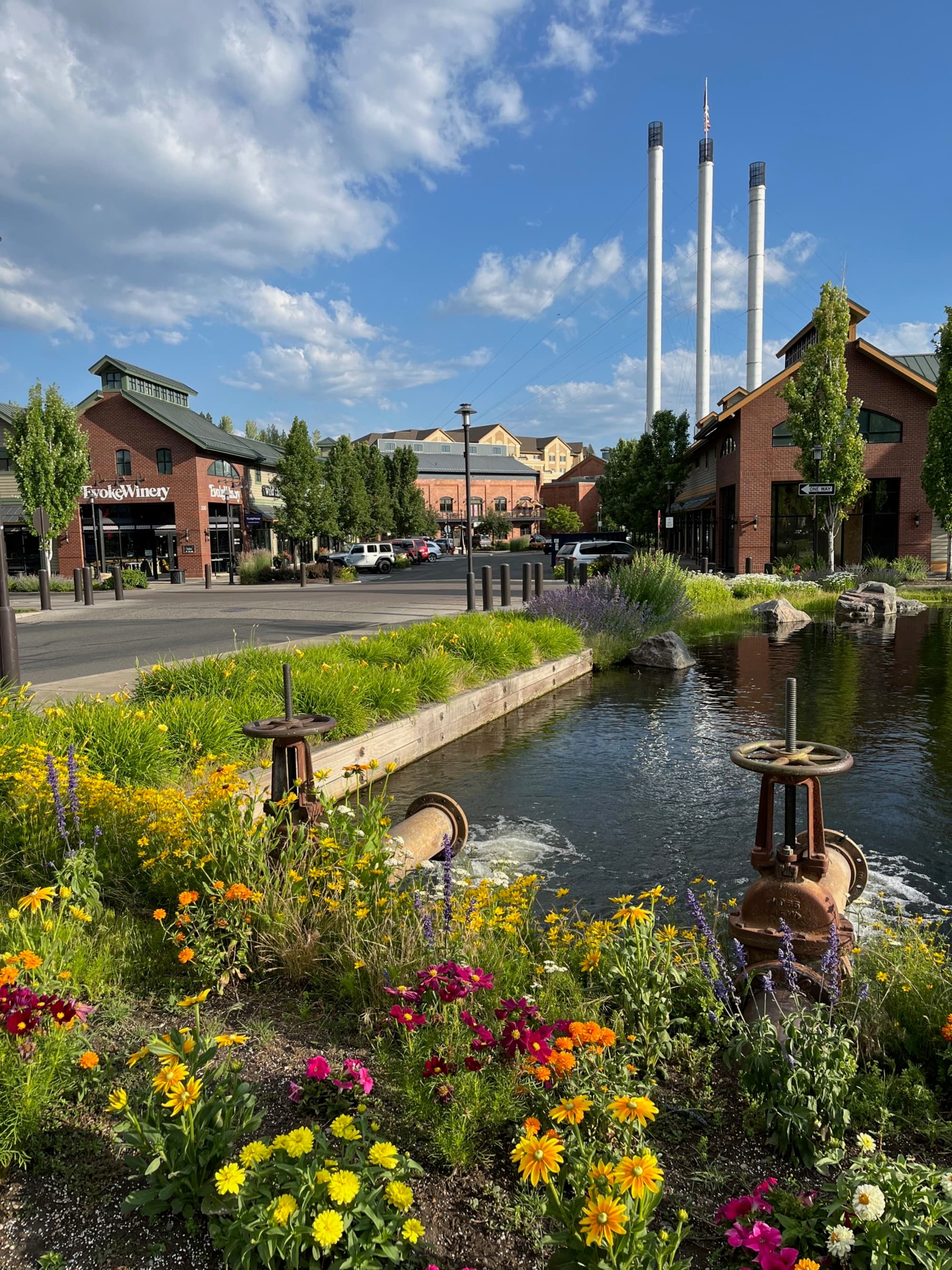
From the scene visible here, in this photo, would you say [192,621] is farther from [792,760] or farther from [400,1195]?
[400,1195]

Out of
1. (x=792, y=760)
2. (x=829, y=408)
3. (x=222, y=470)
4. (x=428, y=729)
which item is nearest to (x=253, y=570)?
(x=222, y=470)

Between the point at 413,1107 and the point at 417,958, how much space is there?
2.93ft

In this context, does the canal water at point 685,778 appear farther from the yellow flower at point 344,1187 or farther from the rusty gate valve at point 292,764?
the yellow flower at point 344,1187

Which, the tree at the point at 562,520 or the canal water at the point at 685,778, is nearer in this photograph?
the canal water at the point at 685,778

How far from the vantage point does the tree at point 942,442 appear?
96.5 feet

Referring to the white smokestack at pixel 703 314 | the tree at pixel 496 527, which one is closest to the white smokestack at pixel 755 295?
the white smokestack at pixel 703 314

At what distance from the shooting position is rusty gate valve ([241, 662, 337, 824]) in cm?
459

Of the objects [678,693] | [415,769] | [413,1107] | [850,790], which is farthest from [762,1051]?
[678,693]

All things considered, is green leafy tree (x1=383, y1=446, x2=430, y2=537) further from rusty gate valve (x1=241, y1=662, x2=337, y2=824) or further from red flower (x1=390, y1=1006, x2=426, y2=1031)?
red flower (x1=390, y1=1006, x2=426, y2=1031)

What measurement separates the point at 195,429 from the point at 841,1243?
5301 centimetres

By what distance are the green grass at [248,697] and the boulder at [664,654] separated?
2980mm

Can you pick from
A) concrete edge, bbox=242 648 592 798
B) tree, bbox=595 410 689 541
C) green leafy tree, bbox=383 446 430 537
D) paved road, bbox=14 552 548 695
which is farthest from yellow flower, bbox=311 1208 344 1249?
green leafy tree, bbox=383 446 430 537

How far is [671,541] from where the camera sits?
5538 centimetres

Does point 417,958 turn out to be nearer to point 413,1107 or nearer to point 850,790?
point 413,1107
